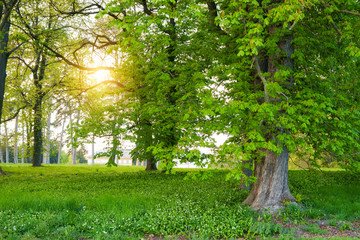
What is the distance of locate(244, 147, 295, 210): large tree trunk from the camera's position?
9.24m

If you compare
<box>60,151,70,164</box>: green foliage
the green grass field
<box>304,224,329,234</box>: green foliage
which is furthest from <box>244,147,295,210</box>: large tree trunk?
<box>60,151,70,164</box>: green foliage

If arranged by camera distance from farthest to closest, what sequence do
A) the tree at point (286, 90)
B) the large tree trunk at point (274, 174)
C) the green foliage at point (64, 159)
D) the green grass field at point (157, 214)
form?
the green foliage at point (64, 159) < the large tree trunk at point (274, 174) < the tree at point (286, 90) < the green grass field at point (157, 214)

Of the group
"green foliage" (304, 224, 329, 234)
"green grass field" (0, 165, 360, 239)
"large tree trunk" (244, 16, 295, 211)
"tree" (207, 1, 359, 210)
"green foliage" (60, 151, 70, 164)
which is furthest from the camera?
"green foliage" (60, 151, 70, 164)

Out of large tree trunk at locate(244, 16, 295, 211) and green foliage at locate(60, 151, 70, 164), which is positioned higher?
large tree trunk at locate(244, 16, 295, 211)

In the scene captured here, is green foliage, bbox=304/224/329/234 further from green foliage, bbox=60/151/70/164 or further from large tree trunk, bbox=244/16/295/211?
green foliage, bbox=60/151/70/164

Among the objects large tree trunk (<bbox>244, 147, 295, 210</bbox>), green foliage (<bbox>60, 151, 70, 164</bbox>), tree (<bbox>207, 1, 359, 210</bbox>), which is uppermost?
tree (<bbox>207, 1, 359, 210</bbox>)

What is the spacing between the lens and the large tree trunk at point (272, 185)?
30.3ft

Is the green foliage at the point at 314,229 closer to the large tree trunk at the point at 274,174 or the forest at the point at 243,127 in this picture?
the forest at the point at 243,127

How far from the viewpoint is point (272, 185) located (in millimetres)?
9367

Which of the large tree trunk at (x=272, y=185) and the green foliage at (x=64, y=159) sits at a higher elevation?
the large tree trunk at (x=272, y=185)

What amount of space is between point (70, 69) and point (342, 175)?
17.8 meters

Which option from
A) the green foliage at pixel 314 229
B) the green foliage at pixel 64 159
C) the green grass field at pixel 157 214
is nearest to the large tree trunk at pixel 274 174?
the green grass field at pixel 157 214

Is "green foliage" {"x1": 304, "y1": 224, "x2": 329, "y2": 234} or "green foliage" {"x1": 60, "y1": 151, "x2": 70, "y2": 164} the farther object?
"green foliage" {"x1": 60, "y1": 151, "x2": 70, "y2": 164}

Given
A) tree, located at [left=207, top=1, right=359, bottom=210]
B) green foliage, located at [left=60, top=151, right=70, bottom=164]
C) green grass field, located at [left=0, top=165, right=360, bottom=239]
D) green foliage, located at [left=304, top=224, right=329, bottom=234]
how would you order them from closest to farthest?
green grass field, located at [left=0, top=165, right=360, bottom=239] → green foliage, located at [left=304, top=224, right=329, bottom=234] → tree, located at [left=207, top=1, right=359, bottom=210] → green foliage, located at [left=60, top=151, right=70, bottom=164]
